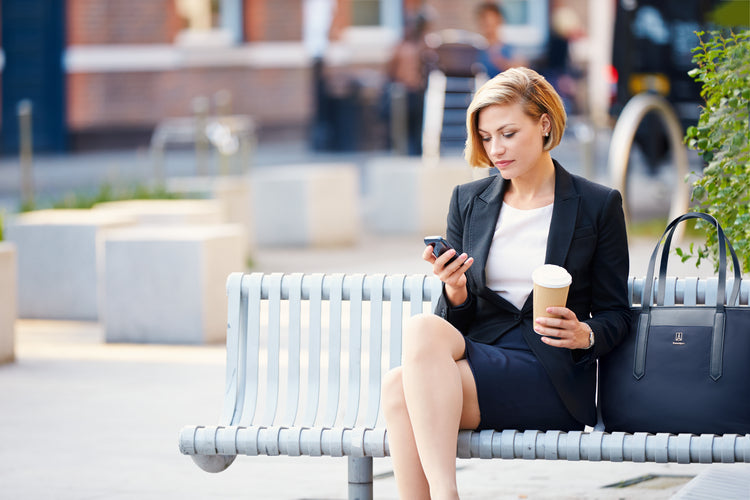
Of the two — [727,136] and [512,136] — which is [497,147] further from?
[727,136]

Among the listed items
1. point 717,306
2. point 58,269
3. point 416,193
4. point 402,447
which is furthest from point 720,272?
point 416,193

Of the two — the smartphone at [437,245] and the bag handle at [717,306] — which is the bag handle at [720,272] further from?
the smartphone at [437,245]

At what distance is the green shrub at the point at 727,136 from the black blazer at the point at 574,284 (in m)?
0.44

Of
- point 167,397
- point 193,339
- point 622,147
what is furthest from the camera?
point 622,147

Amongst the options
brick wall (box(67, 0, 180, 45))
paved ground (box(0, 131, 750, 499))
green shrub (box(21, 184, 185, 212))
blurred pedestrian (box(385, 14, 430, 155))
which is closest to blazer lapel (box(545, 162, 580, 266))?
paved ground (box(0, 131, 750, 499))

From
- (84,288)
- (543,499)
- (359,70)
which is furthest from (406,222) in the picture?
(359,70)

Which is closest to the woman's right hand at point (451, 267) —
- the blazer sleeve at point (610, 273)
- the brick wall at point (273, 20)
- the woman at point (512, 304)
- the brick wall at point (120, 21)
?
the woman at point (512, 304)

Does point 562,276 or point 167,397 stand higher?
point 562,276

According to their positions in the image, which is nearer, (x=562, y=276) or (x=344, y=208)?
(x=562, y=276)

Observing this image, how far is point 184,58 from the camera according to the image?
80.1 feet

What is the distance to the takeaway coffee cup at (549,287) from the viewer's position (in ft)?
11.4

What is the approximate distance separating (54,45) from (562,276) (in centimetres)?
2120

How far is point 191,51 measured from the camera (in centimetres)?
2444

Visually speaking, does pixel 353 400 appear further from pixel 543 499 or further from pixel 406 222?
pixel 406 222
